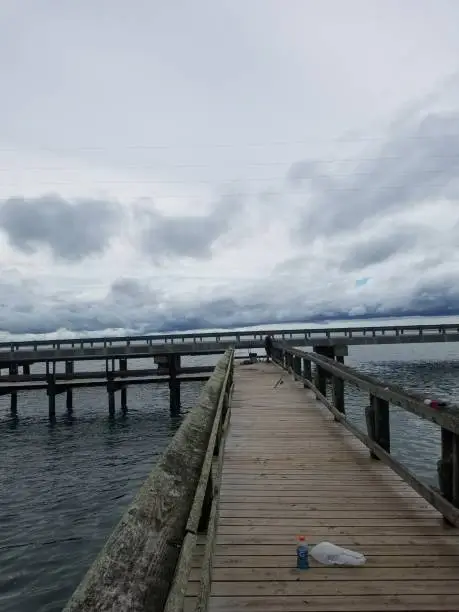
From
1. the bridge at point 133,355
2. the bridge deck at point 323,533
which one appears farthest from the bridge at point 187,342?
the bridge deck at point 323,533

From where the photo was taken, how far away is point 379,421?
5586 mm

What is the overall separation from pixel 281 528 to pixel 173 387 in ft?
79.0

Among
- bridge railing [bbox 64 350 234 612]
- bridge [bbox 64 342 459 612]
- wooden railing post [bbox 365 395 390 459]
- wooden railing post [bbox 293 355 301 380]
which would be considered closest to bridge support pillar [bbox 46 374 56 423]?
wooden railing post [bbox 293 355 301 380]

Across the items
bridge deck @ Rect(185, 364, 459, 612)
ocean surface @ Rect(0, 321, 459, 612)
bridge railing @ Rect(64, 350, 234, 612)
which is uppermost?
bridge railing @ Rect(64, 350, 234, 612)

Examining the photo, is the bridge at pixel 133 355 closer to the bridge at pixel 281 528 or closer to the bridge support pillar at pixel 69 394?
the bridge support pillar at pixel 69 394

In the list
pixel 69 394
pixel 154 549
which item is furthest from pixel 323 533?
pixel 69 394

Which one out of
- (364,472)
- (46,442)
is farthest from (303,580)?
(46,442)

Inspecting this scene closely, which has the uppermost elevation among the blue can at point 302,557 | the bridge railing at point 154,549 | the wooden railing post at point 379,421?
the bridge railing at point 154,549

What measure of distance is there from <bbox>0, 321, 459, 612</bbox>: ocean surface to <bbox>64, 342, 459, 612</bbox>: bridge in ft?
13.9

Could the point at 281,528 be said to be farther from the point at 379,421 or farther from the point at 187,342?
the point at 187,342

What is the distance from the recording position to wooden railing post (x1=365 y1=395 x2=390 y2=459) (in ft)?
18.0

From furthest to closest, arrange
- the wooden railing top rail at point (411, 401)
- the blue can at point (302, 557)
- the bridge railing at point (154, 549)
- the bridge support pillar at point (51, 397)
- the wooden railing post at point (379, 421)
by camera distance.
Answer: the bridge support pillar at point (51, 397), the wooden railing post at point (379, 421), the wooden railing top rail at point (411, 401), the blue can at point (302, 557), the bridge railing at point (154, 549)

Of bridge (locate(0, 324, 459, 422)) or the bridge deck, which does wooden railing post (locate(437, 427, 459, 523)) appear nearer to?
the bridge deck

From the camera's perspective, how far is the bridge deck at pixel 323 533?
291 centimetres
